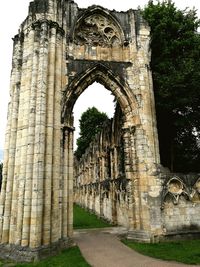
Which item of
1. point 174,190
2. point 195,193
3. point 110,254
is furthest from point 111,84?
point 110,254

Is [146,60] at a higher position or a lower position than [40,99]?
higher

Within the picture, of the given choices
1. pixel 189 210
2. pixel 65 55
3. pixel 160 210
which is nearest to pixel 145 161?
pixel 160 210

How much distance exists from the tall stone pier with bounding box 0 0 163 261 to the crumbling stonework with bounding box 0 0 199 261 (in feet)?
0.11

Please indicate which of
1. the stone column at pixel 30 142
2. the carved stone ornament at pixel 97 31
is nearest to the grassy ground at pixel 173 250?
the stone column at pixel 30 142

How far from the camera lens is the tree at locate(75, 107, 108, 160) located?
35125 mm

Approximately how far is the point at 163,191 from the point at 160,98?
4530mm

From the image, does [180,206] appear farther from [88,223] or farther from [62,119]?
[88,223]

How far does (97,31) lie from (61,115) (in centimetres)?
498

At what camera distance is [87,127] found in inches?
1395

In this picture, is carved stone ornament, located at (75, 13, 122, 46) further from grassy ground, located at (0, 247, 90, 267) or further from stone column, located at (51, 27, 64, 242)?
grassy ground, located at (0, 247, 90, 267)

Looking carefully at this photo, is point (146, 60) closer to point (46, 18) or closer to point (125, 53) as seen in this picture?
point (125, 53)

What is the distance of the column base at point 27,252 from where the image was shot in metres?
7.25

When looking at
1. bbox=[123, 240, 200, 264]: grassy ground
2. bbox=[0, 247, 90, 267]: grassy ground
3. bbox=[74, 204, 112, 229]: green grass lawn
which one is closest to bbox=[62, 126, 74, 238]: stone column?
bbox=[0, 247, 90, 267]: grassy ground

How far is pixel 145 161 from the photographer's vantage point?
32.9 feet
